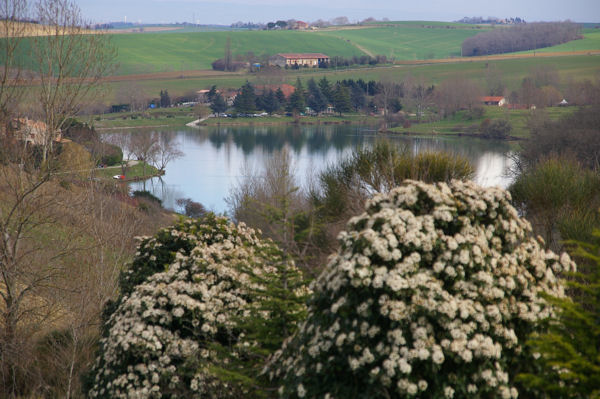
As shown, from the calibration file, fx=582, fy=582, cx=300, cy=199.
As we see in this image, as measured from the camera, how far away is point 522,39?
168 m

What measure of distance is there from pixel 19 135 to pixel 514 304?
37.9 feet

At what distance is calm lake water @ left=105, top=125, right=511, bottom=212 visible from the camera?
49534 mm

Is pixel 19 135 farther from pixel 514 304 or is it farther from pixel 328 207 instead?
pixel 514 304

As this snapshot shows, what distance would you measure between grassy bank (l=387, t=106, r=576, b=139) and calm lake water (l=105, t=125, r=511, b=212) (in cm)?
475

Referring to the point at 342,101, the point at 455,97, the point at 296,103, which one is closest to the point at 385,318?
the point at 455,97

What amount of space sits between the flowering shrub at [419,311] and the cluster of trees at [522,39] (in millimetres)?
173026

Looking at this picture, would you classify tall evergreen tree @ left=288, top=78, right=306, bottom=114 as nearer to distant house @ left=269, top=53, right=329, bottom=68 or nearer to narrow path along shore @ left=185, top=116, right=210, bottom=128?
narrow path along shore @ left=185, top=116, right=210, bottom=128

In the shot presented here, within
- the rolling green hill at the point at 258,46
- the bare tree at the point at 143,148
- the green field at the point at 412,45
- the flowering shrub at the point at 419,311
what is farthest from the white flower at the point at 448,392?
the green field at the point at 412,45

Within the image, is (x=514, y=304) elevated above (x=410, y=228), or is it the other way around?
(x=410, y=228)

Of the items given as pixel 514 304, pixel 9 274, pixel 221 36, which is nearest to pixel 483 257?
pixel 514 304

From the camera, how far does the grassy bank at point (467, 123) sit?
74.5 m

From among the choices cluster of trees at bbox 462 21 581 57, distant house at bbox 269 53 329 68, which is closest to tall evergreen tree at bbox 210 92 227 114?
distant house at bbox 269 53 329 68

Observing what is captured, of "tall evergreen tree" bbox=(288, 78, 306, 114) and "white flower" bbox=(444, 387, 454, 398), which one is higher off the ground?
"tall evergreen tree" bbox=(288, 78, 306, 114)

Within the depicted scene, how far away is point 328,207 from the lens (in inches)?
676
